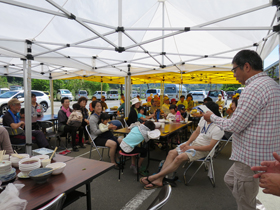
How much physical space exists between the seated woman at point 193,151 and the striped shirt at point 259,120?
143 cm

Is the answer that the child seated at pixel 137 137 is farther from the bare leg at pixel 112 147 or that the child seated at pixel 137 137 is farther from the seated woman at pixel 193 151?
the seated woman at pixel 193 151

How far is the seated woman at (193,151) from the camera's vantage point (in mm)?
2989

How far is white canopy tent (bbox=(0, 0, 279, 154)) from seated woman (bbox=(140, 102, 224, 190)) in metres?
1.71

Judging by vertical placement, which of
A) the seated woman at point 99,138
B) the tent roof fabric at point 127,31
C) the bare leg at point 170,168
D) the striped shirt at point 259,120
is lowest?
the bare leg at point 170,168

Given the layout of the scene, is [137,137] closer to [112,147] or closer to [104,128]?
[112,147]

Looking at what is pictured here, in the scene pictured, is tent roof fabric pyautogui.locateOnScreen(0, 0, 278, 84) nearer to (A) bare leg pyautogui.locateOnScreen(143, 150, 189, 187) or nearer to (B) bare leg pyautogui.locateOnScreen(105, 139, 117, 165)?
(B) bare leg pyautogui.locateOnScreen(105, 139, 117, 165)

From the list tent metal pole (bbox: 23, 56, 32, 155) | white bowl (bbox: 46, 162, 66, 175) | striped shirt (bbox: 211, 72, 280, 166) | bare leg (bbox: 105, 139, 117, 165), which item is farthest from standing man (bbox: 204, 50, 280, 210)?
tent metal pole (bbox: 23, 56, 32, 155)

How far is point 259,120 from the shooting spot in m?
1.51

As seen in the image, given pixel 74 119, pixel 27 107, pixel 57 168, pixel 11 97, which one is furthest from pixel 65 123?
pixel 11 97

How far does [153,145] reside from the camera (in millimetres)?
5332

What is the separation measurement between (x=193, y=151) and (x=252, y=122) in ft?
5.43

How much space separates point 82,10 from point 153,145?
3951 millimetres

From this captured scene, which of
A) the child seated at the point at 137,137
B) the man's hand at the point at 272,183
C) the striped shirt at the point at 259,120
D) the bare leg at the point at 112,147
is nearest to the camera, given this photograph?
the man's hand at the point at 272,183

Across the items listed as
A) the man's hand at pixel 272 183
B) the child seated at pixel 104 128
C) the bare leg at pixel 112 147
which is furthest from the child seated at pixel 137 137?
the man's hand at pixel 272 183
